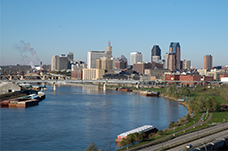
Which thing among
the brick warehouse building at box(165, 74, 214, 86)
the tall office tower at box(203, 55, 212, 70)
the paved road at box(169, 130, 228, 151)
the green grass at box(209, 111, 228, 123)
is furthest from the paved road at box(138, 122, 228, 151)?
the tall office tower at box(203, 55, 212, 70)

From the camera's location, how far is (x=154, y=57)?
138 m

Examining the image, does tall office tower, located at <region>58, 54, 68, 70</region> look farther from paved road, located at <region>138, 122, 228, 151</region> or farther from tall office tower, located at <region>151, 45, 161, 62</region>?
paved road, located at <region>138, 122, 228, 151</region>

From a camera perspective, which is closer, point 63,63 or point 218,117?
point 218,117

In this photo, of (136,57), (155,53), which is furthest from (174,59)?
(136,57)

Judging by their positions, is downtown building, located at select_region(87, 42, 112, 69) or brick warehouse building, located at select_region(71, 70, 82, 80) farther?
downtown building, located at select_region(87, 42, 112, 69)

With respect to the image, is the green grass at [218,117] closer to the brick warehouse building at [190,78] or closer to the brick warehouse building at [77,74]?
the brick warehouse building at [190,78]

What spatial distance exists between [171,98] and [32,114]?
1787 cm

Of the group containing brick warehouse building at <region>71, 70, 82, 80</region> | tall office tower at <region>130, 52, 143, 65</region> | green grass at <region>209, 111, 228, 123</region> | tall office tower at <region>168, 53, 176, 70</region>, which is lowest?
green grass at <region>209, 111, 228, 123</region>

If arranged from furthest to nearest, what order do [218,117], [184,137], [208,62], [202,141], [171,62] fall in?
[208,62] → [171,62] → [218,117] → [184,137] → [202,141]

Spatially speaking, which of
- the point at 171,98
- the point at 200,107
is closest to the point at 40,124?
the point at 200,107

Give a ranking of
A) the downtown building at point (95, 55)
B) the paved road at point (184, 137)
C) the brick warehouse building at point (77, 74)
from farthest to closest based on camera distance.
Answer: the downtown building at point (95, 55) < the brick warehouse building at point (77, 74) < the paved road at point (184, 137)

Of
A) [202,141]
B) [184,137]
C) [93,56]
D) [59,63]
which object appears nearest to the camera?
[202,141]

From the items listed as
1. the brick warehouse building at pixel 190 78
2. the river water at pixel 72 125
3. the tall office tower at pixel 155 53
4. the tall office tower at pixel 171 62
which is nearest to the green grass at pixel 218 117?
the river water at pixel 72 125

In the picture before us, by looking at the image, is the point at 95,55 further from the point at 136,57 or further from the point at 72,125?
the point at 72,125
